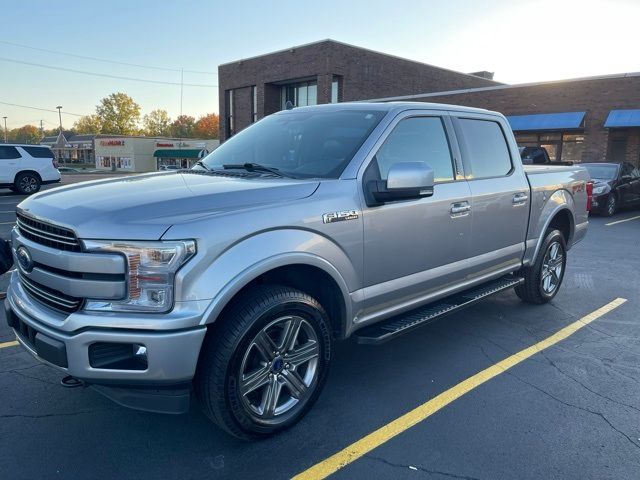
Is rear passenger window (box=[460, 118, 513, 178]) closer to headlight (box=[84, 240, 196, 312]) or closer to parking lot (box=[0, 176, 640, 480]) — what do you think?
parking lot (box=[0, 176, 640, 480])

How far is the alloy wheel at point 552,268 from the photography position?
5643 mm

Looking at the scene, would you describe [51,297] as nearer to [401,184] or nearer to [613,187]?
[401,184]

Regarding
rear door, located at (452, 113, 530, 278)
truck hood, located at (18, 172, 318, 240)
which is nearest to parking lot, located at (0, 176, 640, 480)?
rear door, located at (452, 113, 530, 278)

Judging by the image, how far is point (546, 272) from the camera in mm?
5699

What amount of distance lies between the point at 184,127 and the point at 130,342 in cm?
11521

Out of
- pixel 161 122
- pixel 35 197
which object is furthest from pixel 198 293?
pixel 161 122

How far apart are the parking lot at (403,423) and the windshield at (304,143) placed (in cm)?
164

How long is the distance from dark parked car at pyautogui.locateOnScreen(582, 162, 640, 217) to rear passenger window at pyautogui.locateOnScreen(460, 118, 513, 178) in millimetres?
10544

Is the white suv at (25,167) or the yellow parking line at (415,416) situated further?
the white suv at (25,167)

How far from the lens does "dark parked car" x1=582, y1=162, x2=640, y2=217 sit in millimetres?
14219

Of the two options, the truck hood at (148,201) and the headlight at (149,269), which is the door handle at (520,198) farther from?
the headlight at (149,269)

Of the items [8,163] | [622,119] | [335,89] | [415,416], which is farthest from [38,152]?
[622,119]

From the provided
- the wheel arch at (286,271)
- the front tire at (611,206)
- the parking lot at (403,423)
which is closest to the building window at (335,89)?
the front tire at (611,206)

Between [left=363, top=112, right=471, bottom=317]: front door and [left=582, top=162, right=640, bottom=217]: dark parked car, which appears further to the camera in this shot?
[left=582, top=162, right=640, bottom=217]: dark parked car
